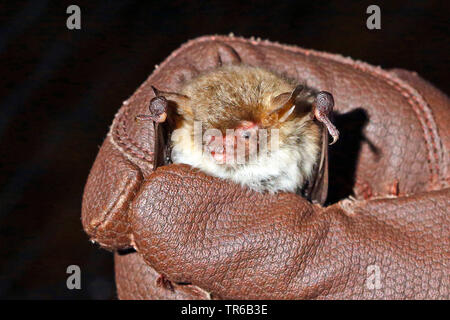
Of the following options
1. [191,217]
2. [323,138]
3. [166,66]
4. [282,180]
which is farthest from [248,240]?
[166,66]

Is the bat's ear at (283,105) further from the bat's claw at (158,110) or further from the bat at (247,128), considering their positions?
the bat's claw at (158,110)

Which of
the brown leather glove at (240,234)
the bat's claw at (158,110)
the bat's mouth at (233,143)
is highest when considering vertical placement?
the bat's claw at (158,110)

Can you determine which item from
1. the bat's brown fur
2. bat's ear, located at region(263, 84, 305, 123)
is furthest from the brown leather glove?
bat's ear, located at region(263, 84, 305, 123)

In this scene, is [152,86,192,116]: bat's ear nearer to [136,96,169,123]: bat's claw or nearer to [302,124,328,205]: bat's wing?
[136,96,169,123]: bat's claw

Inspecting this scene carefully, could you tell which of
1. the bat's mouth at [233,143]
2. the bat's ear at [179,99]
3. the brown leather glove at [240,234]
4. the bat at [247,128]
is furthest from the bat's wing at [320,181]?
the bat's ear at [179,99]

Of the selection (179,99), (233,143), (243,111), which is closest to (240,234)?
(233,143)

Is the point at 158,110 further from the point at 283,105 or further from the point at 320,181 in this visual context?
the point at 320,181

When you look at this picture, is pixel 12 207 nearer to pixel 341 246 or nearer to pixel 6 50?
pixel 6 50

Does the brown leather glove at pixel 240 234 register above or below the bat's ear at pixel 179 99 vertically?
below

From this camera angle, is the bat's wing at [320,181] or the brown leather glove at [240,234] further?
the bat's wing at [320,181]
